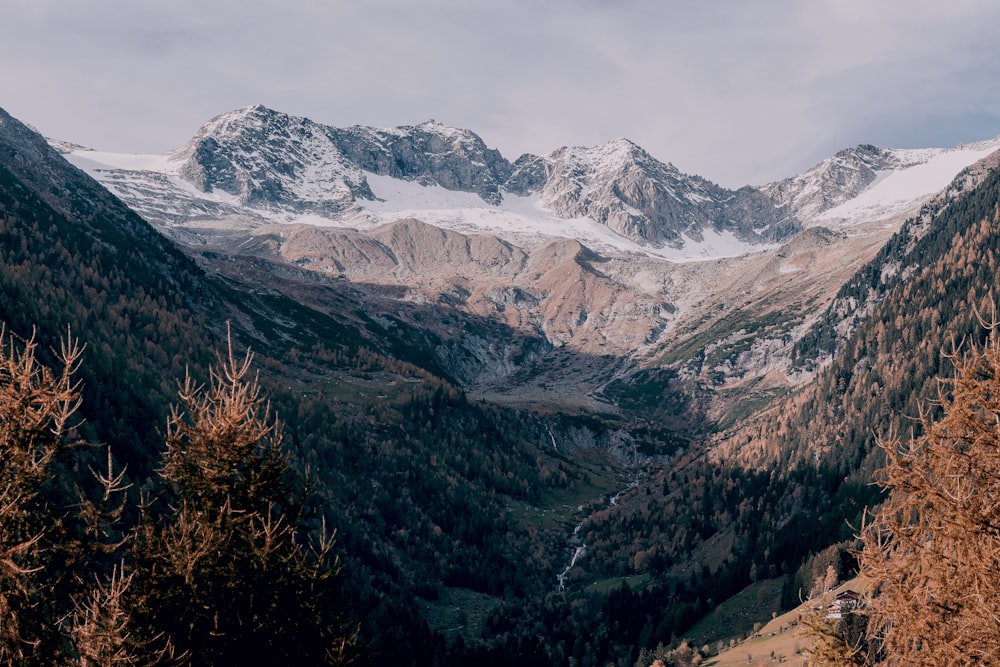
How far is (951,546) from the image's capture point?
15719mm

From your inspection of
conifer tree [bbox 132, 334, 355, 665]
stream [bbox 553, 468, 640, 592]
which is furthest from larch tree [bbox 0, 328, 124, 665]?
stream [bbox 553, 468, 640, 592]

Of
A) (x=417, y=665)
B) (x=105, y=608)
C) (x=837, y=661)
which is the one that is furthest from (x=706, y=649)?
(x=105, y=608)

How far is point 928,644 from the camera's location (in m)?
15.1

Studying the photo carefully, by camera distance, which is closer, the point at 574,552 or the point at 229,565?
the point at 229,565

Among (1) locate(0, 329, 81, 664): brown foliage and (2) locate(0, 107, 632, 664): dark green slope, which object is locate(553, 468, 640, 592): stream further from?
(1) locate(0, 329, 81, 664): brown foliage

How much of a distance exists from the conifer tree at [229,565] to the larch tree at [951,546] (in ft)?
50.1

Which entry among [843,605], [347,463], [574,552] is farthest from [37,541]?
[574,552]

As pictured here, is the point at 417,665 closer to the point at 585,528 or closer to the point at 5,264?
the point at 585,528

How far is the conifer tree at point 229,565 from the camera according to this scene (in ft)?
65.8

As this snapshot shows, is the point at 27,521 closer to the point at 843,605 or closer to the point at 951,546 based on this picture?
the point at 951,546

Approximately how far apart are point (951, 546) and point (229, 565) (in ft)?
58.8

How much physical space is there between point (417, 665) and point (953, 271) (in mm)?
171639

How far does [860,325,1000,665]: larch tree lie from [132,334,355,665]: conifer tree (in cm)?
1527

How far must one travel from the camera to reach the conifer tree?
65.8 feet
